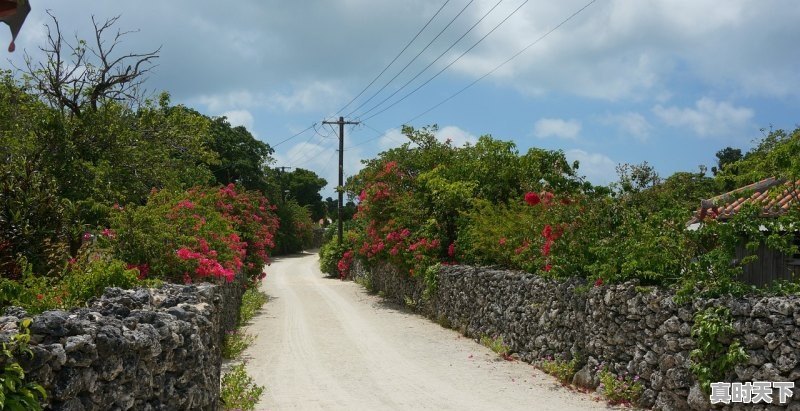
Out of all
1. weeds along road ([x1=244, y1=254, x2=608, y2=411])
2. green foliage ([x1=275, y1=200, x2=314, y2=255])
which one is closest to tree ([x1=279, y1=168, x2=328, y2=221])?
green foliage ([x1=275, y1=200, x2=314, y2=255])

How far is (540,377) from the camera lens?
10.9 m

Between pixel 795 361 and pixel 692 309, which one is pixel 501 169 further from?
pixel 795 361

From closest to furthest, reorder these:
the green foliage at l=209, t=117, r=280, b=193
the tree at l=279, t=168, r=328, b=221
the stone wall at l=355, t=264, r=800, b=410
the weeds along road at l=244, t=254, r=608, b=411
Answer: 1. the stone wall at l=355, t=264, r=800, b=410
2. the weeds along road at l=244, t=254, r=608, b=411
3. the green foliage at l=209, t=117, r=280, b=193
4. the tree at l=279, t=168, r=328, b=221

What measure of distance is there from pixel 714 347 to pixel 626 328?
1805 mm

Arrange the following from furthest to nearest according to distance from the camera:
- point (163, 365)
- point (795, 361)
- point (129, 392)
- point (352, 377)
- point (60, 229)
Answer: point (352, 377) → point (60, 229) → point (795, 361) → point (163, 365) → point (129, 392)

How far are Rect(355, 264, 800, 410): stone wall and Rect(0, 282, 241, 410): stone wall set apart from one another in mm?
5490

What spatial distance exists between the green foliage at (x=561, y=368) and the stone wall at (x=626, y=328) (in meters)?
0.13

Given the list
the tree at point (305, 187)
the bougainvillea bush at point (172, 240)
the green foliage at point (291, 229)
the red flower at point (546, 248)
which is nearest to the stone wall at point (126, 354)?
the bougainvillea bush at point (172, 240)

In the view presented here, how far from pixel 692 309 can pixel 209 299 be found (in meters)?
6.17

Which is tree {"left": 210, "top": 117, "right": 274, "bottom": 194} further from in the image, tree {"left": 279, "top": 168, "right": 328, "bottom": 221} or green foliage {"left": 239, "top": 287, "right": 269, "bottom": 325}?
green foliage {"left": 239, "top": 287, "right": 269, "bottom": 325}

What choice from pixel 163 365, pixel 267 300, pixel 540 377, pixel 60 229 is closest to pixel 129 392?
pixel 163 365

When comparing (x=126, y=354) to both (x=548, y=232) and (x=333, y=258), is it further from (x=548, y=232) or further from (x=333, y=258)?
(x=333, y=258)

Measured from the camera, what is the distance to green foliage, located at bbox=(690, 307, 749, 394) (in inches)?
282

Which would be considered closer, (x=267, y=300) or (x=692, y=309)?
(x=692, y=309)
